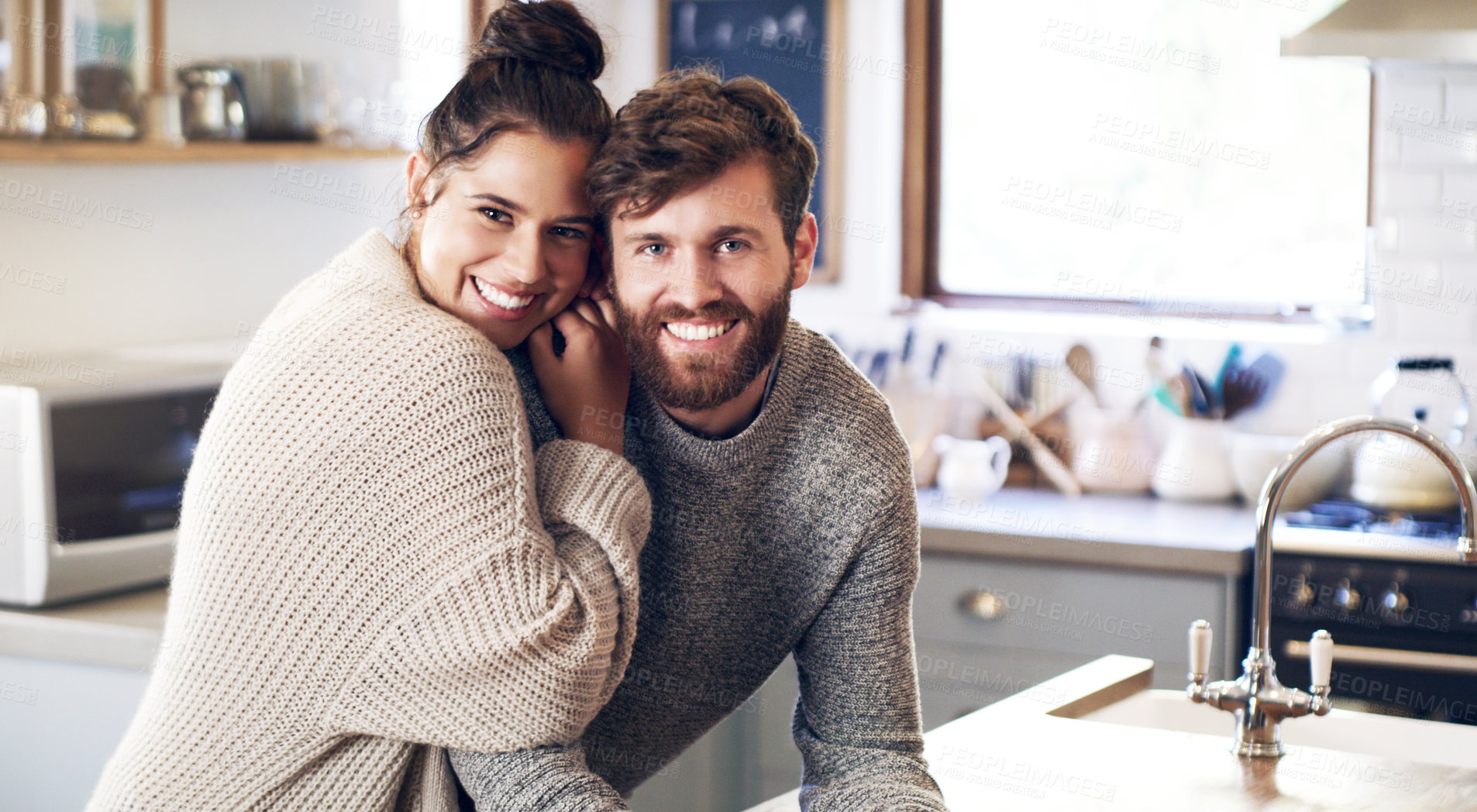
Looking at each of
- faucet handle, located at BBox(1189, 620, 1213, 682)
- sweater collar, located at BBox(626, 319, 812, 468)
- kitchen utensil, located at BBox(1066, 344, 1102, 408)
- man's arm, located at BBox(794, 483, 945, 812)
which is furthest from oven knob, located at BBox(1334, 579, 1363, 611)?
sweater collar, located at BBox(626, 319, 812, 468)

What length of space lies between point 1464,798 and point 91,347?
233cm

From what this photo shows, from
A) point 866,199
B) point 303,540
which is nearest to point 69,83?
point 303,540

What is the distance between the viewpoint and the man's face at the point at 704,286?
1.35 metres

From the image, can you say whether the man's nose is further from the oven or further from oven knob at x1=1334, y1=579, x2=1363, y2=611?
oven knob at x1=1334, y1=579, x2=1363, y2=611

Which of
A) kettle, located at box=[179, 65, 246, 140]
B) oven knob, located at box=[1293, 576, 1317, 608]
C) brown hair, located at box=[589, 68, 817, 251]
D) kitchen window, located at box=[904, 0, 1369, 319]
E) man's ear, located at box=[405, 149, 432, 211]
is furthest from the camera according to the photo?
kitchen window, located at box=[904, 0, 1369, 319]

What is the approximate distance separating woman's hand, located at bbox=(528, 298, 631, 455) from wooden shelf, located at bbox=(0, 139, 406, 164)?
3.60 ft

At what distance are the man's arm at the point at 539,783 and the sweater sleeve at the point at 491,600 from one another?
0.02 m

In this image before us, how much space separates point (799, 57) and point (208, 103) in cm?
163

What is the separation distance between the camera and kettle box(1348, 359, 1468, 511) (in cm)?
284

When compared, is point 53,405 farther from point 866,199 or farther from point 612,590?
point 866,199

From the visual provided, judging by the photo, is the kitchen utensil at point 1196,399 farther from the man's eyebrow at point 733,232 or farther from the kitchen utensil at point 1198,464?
the man's eyebrow at point 733,232

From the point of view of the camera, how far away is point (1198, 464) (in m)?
3.13

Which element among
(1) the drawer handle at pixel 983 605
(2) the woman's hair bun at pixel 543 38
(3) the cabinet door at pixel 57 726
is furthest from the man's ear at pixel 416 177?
(1) the drawer handle at pixel 983 605

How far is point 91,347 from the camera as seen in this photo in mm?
2611
